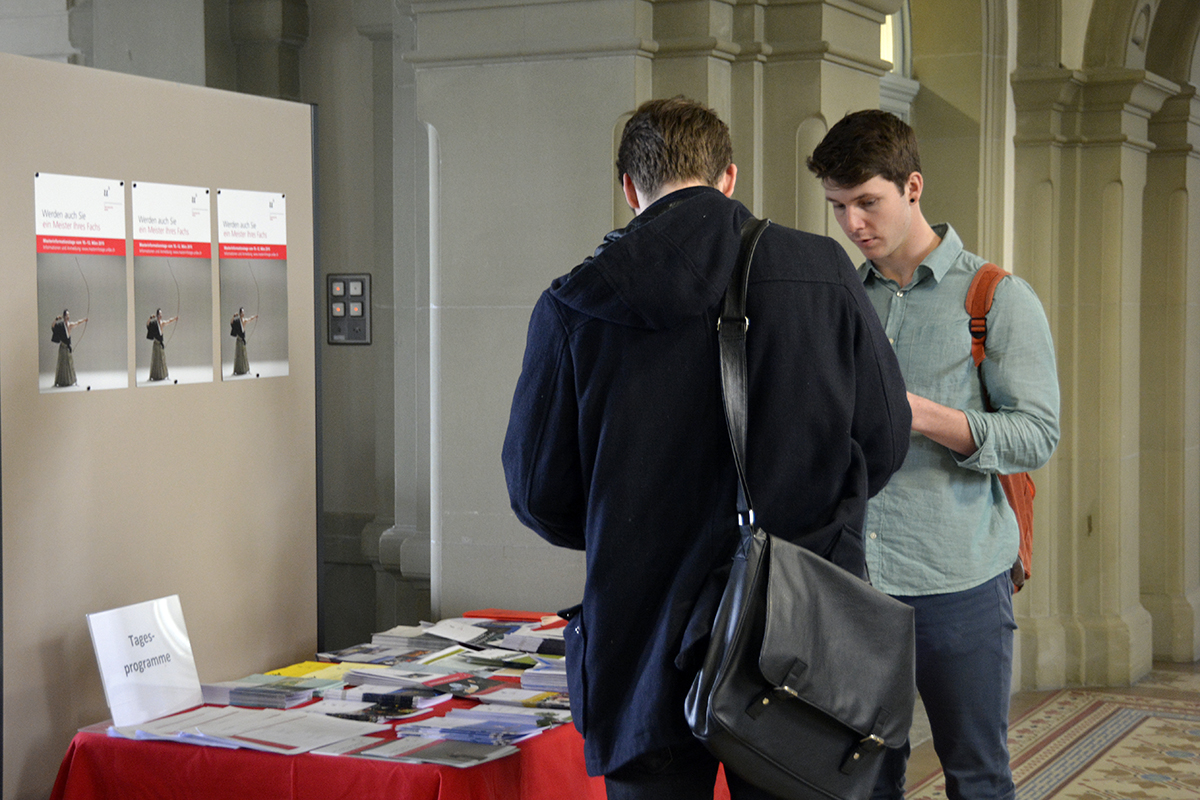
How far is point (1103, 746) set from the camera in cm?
516

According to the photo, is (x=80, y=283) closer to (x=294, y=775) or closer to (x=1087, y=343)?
(x=294, y=775)

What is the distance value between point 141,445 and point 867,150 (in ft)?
5.21

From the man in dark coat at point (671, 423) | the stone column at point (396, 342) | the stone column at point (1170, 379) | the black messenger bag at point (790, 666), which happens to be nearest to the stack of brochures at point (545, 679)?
the man in dark coat at point (671, 423)

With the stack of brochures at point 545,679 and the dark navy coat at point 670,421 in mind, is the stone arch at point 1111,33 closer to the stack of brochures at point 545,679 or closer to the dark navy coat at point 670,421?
the stack of brochures at point 545,679

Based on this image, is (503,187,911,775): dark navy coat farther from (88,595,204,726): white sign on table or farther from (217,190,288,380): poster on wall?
(217,190,288,380): poster on wall

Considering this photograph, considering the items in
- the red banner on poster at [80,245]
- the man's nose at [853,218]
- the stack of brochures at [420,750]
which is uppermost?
the man's nose at [853,218]

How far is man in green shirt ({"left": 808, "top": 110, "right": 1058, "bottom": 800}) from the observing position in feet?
7.55

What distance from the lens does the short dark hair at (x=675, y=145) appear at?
183cm

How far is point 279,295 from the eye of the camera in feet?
9.87

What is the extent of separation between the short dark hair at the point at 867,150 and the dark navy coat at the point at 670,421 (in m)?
0.52

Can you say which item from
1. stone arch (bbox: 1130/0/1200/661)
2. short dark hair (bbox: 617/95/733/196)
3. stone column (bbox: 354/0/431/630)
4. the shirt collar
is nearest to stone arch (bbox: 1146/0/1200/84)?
stone arch (bbox: 1130/0/1200/661)

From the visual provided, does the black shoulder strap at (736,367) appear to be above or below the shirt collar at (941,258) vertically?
below

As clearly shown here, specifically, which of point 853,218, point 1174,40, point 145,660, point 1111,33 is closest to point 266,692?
point 145,660

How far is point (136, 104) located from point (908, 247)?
62.9 inches
